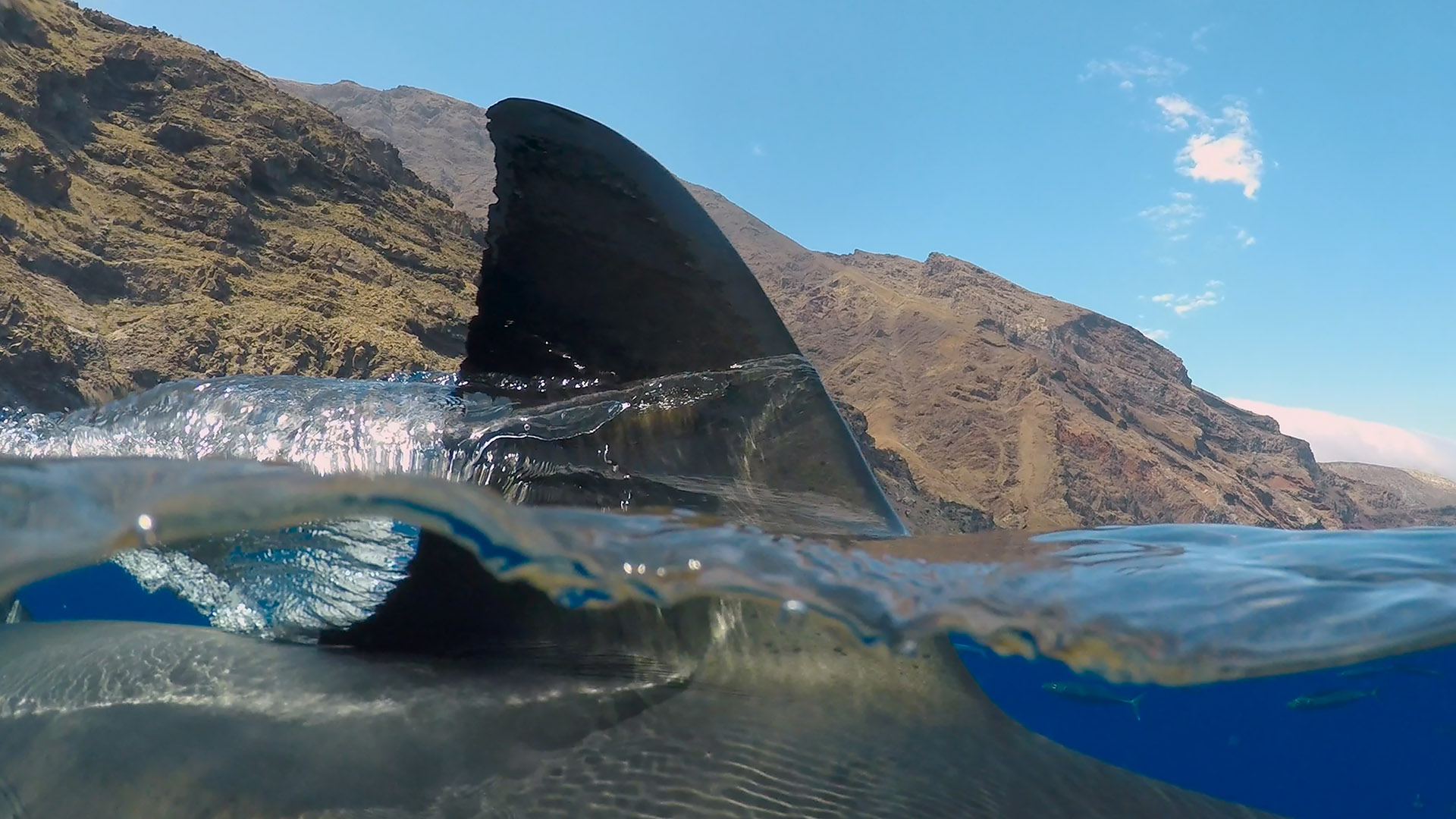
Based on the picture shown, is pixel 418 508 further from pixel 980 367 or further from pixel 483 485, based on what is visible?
pixel 980 367

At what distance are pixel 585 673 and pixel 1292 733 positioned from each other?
256 centimetres

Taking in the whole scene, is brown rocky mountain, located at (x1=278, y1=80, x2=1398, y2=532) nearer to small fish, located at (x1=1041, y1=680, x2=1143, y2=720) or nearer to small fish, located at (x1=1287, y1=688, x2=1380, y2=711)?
small fish, located at (x1=1041, y1=680, x2=1143, y2=720)

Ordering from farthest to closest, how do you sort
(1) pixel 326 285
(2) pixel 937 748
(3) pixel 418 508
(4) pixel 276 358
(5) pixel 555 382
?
1. (1) pixel 326 285
2. (4) pixel 276 358
3. (3) pixel 418 508
4. (5) pixel 555 382
5. (2) pixel 937 748

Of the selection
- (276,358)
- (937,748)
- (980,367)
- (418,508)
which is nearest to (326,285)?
(276,358)

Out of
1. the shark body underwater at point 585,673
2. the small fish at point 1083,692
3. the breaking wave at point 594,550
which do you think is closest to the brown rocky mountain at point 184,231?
the breaking wave at point 594,550

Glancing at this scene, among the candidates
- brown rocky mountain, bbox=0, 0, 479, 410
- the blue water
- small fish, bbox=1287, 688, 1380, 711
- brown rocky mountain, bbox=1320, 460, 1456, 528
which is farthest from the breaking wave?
brown rocky mountain, bbox=1320, 460, 1456, 528

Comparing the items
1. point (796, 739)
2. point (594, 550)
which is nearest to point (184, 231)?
point (594, 550)

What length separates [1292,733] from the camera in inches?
133

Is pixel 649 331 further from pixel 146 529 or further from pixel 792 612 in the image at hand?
pixel 146 529

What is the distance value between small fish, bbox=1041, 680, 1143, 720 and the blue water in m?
0.02

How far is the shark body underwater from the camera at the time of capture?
2.34m

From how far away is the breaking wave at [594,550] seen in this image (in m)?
3.05

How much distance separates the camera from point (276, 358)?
976 inches

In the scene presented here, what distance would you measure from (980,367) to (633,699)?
58.9 m
